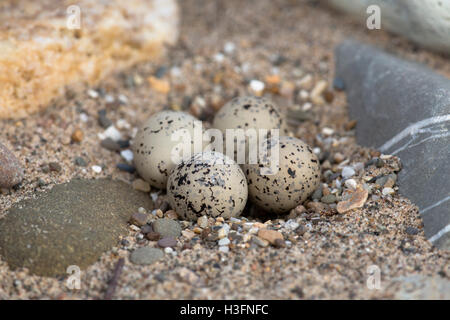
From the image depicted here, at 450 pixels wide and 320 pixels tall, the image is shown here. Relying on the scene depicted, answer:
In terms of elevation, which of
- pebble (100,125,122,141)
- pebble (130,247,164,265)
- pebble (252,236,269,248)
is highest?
pebble (100,125,122,141)

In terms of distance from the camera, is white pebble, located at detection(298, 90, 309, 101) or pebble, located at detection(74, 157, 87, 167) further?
white pebble, located at detection(298, 90, 309, 101)

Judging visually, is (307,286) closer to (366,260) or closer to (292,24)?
(366,260)

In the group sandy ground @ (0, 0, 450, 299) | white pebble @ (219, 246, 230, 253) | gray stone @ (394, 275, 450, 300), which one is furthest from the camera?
white pebble @ (219, 246, 230, 253)

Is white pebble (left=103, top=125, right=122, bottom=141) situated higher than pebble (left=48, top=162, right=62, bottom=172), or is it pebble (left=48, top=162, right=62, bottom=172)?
white pebble (left=103, top=125, right=122, bottom=141)

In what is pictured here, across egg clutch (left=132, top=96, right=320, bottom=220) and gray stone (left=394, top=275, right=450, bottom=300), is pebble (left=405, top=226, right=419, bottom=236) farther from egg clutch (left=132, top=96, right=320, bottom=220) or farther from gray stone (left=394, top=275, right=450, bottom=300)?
egg clutch (left=132, top=96, right=320, bottom=220)

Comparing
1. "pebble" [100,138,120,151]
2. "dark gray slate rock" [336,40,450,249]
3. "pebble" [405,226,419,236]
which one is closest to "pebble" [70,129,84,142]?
"pebble" [100,138,120,151]

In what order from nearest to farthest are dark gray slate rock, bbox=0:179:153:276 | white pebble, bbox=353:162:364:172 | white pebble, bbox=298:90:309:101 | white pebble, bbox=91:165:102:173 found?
dark gray slate rock, bbox=0:179:153:276 < white pebble, bbox=353:162:364:172 < white pebble, bbox=91:165:102:173 < white pebble, bbox=298:90:309:101
